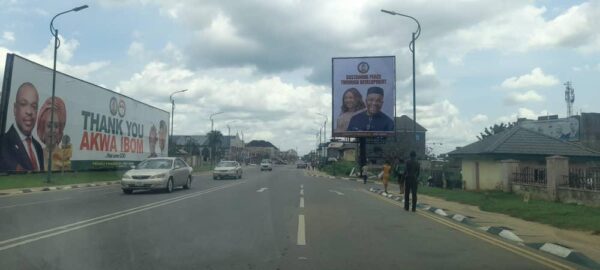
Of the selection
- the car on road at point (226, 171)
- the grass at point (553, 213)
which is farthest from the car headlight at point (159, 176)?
the car on road at point (226, 171)

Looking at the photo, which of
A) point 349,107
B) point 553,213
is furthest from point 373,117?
point 553,213

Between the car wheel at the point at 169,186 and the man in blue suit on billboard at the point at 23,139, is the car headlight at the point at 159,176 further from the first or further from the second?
the man in blue suit on billboard at the point at 23,139

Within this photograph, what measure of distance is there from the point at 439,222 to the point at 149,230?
23.3 feet

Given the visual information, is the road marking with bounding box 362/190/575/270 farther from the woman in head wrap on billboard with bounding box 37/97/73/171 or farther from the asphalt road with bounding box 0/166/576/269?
the woman in head wrap on billboard with bounding box 37/97/73/171

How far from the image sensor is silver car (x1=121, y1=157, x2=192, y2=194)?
21328 millimetres

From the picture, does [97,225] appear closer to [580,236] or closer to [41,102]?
[580,236]

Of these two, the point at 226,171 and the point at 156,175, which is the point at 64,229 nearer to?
the point at 156,175

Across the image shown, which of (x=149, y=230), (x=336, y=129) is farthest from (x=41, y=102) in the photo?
(x=149, y=230)

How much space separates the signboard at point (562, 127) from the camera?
197ft

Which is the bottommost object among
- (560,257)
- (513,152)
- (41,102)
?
(560,257)

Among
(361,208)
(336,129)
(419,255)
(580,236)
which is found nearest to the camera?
(419,255)

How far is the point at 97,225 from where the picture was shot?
11312 millimetres

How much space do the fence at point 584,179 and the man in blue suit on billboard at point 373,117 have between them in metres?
25.9

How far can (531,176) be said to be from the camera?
22703 millimetres
